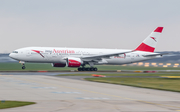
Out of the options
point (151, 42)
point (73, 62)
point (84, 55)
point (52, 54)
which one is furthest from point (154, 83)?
point (151, 42)

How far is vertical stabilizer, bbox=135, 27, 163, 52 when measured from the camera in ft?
193

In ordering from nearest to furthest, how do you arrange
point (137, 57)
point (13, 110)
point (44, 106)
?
point (13, 110)
point (44, 106)
point (137, 57)

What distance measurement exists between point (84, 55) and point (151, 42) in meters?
15.3

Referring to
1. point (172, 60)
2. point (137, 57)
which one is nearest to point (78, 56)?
point (137, 57)

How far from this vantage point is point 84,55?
52.5 m

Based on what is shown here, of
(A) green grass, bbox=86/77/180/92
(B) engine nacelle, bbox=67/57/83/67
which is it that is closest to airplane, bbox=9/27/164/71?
(B) engine nacelle, bbox=67/57/83/67

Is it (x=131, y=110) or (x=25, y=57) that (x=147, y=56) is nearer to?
(x=25, y=57)

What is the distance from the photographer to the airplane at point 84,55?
162ft

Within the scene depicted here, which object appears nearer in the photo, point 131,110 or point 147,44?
point 131,110

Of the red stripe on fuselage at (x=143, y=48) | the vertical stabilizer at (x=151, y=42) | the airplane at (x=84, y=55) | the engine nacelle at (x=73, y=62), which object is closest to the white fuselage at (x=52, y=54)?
the airplane at (x=84, y=55)

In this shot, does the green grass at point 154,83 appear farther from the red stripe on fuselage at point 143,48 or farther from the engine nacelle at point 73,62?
the red stripe on fuselage at point 143,48

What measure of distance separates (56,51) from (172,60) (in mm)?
68939

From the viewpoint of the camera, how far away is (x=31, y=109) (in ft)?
37.5

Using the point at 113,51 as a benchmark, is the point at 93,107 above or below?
below
